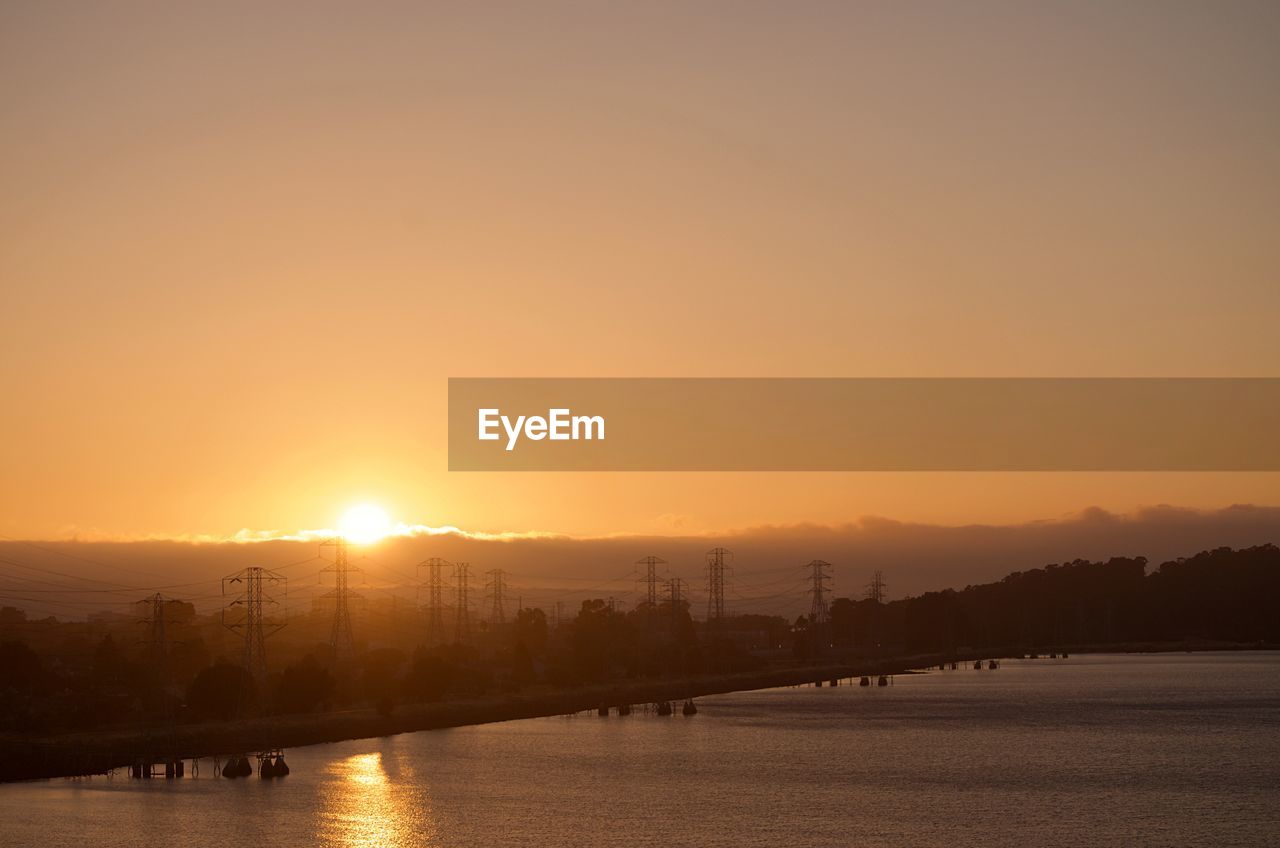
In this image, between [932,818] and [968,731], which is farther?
[968,731]

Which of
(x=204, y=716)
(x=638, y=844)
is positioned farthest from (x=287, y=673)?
(x=638, y=844)

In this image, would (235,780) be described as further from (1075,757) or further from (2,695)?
(1075,757)

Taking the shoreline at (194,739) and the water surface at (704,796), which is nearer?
the water surface at (704,796)

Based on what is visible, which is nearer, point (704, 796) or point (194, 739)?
point (704, 796)

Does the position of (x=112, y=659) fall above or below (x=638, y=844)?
above

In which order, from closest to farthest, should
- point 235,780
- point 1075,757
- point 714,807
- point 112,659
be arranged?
point 714,807 < point 235,780 < point 1075,757 < point 112,659

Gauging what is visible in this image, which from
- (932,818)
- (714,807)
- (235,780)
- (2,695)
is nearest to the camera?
(932,818)

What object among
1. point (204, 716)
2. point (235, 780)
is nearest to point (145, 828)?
point (235, 780)

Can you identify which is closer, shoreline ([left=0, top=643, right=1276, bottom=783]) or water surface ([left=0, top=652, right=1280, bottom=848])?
water surface ([left=0, top=652, right=1280, bottom=848])

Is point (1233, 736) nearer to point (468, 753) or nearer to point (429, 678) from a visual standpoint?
point (468, 753)
